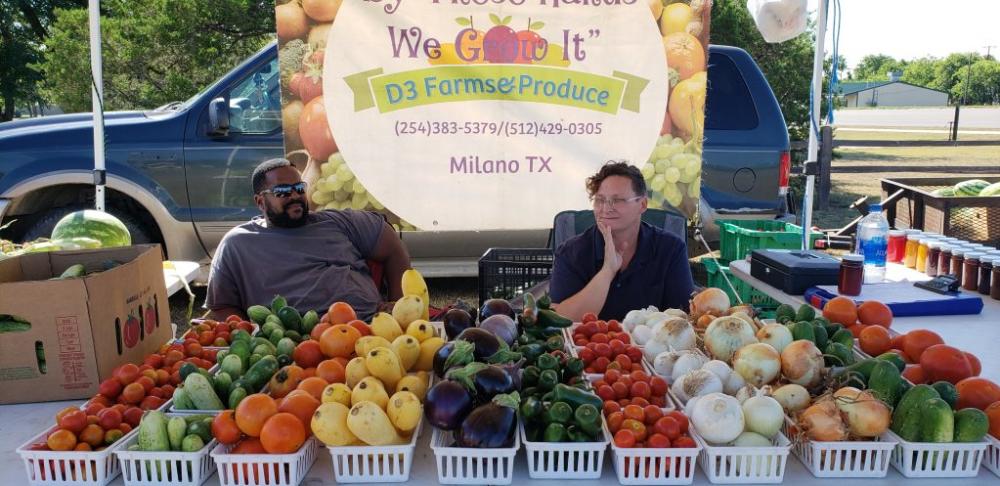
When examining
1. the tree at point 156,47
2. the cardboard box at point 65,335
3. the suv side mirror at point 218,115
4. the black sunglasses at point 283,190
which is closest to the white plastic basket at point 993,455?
the cardboard box at point 65,335

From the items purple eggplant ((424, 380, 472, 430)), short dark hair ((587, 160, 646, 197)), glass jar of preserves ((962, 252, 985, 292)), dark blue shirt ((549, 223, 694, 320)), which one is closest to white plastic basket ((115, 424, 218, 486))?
purple eggplant ((424, 380, 472, 430))

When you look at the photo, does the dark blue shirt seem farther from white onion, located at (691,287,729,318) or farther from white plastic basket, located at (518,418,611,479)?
white plastic basket, located at (518,418,611,479)

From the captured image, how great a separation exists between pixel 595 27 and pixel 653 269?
1.84 m

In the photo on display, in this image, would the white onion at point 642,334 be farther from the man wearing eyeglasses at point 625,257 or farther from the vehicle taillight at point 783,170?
the vehicle taillight at point 783,170

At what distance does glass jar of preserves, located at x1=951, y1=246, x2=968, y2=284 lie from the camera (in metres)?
3.44

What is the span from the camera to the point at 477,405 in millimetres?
1784

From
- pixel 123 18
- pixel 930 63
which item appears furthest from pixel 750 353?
pixel 930 63

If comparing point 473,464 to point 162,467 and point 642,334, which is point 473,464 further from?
point 642,334

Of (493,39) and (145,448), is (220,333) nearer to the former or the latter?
(145,448)

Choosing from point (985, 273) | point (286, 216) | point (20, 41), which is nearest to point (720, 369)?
point (985, 273)

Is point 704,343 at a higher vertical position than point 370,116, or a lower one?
lower

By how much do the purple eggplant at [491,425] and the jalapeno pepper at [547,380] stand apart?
0.13 m

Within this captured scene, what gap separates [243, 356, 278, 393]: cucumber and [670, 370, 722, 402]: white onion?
3.57 feet

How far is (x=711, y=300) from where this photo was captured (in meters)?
2.54
